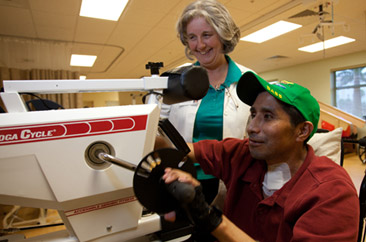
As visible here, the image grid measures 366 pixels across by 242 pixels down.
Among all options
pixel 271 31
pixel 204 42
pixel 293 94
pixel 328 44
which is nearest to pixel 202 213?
pixel 293 94

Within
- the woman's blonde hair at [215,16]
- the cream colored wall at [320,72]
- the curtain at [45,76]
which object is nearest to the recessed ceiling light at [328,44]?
the cream colored wall at [320,72]

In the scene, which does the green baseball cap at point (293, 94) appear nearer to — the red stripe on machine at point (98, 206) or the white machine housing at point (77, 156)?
the white machine housing at point (77, 156)

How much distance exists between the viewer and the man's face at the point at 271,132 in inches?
32.2

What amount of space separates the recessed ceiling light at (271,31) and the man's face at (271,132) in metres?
4.00

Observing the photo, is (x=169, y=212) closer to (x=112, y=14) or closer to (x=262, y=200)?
(x=262, y=200)

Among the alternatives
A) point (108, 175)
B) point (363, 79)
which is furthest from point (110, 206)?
point (363, 79)

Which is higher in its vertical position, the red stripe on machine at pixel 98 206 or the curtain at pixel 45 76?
the curtain at pixel 45 76

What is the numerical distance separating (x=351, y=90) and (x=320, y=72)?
1035mm

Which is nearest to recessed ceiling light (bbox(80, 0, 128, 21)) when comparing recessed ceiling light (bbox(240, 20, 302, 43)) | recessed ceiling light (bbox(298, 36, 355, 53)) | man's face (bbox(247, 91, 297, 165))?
recessed ceiling light (bbox(240, 20, 302, 43))

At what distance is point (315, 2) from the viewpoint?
11.5 feet

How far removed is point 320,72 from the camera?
7.86 metres

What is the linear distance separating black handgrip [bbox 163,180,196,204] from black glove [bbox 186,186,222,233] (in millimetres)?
32

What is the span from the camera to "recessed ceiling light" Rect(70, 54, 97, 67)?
19.5 feet

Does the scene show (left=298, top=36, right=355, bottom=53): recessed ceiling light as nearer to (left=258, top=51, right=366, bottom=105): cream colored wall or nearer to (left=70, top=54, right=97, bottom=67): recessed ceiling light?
(left=258, top=51, right=366, bottom=105): cream colored wall
